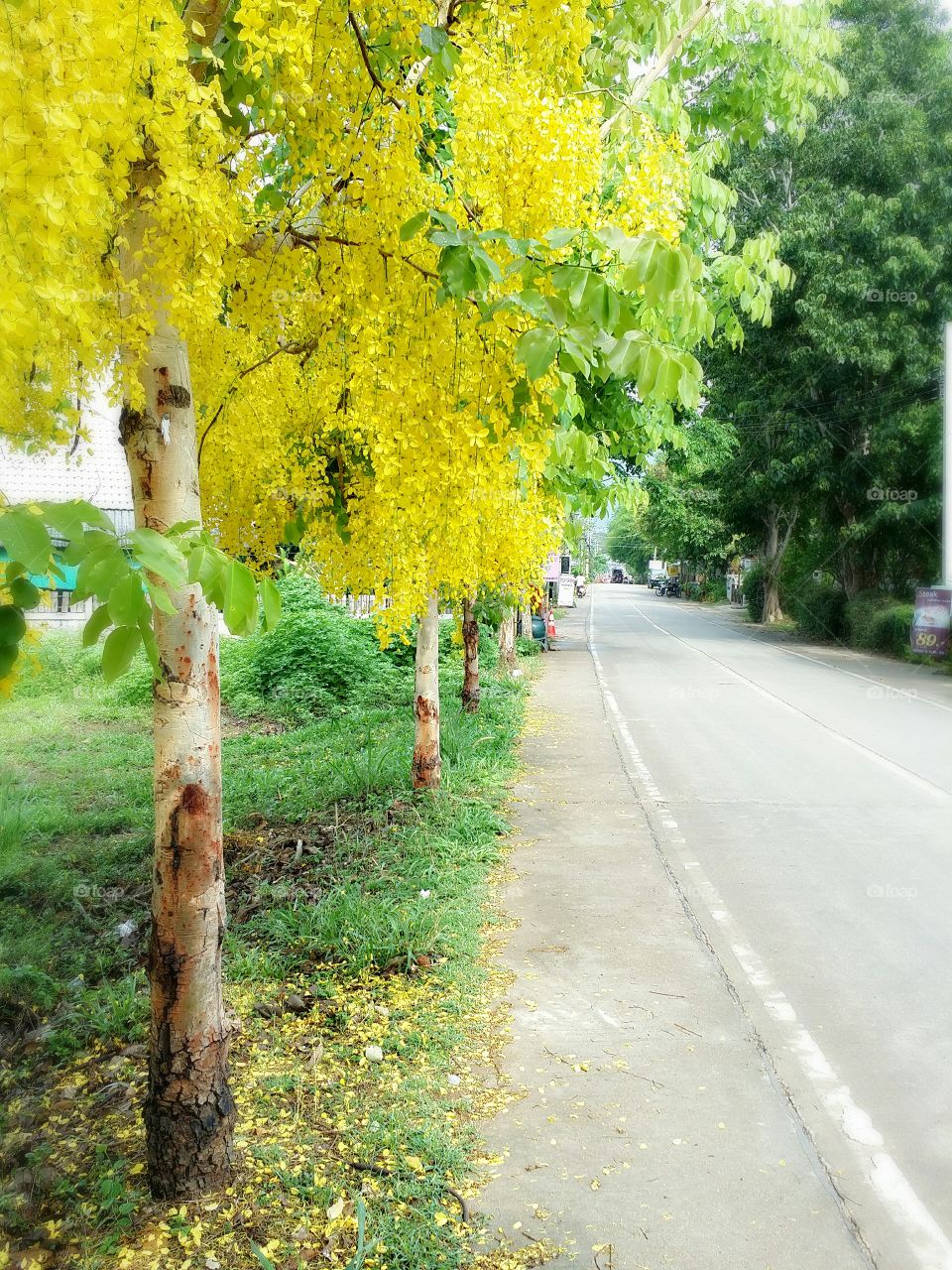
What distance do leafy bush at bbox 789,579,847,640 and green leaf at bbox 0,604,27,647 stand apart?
97.6 ft

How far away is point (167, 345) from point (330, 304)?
946 mm

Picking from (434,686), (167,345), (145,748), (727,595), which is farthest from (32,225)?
(727,595)

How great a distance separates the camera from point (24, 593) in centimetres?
207

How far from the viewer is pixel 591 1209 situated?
11.1 feet

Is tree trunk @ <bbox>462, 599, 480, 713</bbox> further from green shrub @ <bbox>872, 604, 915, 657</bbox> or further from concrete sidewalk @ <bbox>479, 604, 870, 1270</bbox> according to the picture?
green shrub @ <bbox>872, 604, 915, 657</bbox>

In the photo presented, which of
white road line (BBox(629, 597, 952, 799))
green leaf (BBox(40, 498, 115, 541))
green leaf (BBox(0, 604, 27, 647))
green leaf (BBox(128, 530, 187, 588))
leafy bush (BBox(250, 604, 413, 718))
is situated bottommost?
white road line (BBox(629, 597, 952, 799))

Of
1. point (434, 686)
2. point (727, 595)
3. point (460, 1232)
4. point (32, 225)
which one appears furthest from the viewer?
point (727, 595)

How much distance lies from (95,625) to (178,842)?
5.52ft

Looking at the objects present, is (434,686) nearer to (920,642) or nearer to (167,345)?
(167,345)

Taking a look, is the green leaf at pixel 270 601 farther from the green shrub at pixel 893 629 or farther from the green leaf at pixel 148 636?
the green shrub at pixel 893 629

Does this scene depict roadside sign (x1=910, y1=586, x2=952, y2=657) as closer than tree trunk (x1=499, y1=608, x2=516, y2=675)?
No

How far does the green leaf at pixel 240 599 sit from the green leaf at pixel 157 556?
0.13 m

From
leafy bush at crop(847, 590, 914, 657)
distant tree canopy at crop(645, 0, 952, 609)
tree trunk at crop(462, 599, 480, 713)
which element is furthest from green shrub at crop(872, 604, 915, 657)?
tree trunk at crop(462, 599, 480, 713)

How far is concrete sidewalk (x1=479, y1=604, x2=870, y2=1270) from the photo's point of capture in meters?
3.27
